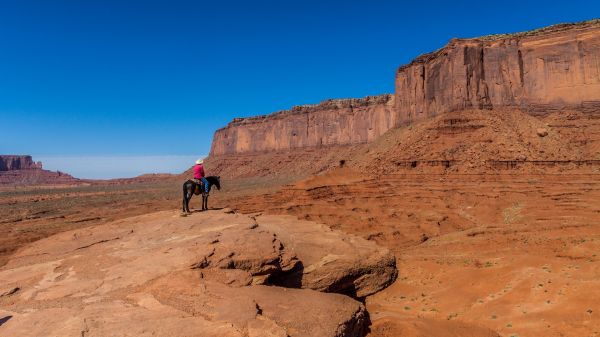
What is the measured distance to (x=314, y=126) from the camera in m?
111

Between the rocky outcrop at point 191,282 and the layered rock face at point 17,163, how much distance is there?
209 m

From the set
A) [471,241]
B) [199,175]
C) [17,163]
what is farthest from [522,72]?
[17,163]

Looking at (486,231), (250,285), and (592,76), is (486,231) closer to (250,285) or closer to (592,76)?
(250,285)

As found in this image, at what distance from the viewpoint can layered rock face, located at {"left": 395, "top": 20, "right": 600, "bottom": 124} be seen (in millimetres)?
42500

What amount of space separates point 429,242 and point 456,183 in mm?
15411

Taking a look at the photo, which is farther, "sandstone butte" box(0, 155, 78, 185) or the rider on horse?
"sandstone butte" box(0, 155, 78, 185)

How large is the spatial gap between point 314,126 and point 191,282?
104631mm

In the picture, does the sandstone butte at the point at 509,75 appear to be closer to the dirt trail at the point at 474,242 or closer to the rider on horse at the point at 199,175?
the dirt trail at the point at 474,242

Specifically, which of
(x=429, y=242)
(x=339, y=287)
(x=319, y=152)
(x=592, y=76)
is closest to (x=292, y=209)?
(x=429, y=242)

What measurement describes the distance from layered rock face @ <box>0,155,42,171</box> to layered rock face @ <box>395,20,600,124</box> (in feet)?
649

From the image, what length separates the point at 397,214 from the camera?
81.9 ft

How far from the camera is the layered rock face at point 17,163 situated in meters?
176

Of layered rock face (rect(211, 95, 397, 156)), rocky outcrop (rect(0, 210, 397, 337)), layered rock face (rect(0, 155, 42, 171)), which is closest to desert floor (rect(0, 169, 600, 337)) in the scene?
rocky outcrop (rect(0, 210, 397, 337))

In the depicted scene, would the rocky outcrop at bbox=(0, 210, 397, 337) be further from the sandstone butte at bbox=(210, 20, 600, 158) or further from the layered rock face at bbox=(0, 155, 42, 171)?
the layered rock face at bbox=(0, 155, 42, 171)
